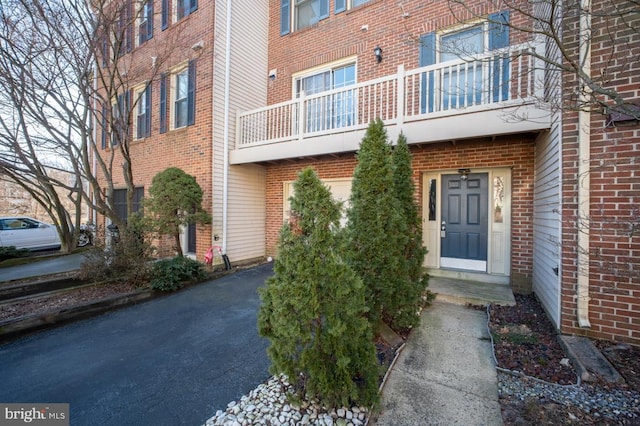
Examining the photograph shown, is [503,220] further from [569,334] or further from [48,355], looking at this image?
[48,355]

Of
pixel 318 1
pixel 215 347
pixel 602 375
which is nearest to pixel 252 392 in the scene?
pixel 215 347

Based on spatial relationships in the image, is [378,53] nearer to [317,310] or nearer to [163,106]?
[163,106]

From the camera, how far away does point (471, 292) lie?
4.59 metres

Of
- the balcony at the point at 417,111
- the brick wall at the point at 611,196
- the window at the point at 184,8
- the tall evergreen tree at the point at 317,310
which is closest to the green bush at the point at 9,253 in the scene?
the balcony at the point at 417,111

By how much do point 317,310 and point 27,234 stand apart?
478 inches

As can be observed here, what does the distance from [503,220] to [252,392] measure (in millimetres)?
5054

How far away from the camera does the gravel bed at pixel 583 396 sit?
2.02 m

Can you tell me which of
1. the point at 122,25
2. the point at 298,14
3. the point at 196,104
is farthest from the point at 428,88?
the point at 122,25

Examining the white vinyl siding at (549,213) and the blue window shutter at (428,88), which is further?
the blue window shutter at (428,88)

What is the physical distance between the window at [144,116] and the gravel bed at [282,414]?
8.04 meters

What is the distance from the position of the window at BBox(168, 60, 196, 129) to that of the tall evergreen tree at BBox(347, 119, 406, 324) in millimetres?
5493

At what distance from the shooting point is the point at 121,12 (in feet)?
17.7

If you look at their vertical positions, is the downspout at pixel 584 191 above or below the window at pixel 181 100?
below

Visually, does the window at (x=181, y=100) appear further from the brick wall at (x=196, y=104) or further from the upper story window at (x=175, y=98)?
the brick wall at (x=196, y=104)
